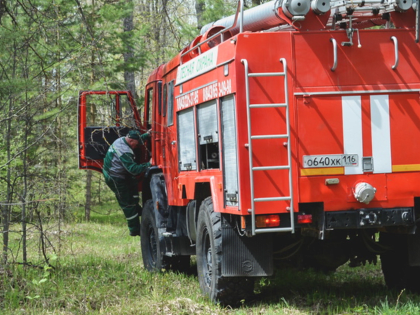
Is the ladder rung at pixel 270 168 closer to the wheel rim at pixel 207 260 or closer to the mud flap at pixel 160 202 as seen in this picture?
the wheel rim at pixel 207 260

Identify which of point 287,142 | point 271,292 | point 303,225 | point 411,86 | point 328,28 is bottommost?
point 271,292

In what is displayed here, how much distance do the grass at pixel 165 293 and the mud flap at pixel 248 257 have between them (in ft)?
1.46

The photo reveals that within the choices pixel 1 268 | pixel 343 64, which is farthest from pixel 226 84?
pixel 1 268

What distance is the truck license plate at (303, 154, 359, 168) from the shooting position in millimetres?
7340

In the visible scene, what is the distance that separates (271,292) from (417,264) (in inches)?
78.8

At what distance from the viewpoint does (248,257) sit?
7.67 m

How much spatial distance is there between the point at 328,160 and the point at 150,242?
16.9 feet

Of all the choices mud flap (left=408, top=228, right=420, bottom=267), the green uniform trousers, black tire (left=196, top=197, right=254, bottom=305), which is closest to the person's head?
the green uniform trousers

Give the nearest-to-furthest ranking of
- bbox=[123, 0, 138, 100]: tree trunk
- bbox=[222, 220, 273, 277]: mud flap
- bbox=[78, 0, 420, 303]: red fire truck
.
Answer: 1. bbox=[78, 0, 420, 303]: red fire truck
2. bbox=[222, 220, 273, 277]: mud flap
3. bbox=[123, 0, 138, 100]: tree trunk

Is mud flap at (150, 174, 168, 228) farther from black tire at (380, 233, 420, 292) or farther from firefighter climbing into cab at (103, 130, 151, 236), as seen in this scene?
black tire at (380, 233, 420, 292)

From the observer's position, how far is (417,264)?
7.76m

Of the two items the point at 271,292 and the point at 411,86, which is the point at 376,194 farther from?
the point at 271,292

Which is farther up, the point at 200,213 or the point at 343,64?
the point at 343,64

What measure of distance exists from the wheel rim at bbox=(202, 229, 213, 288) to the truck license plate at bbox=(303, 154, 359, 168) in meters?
1.85
